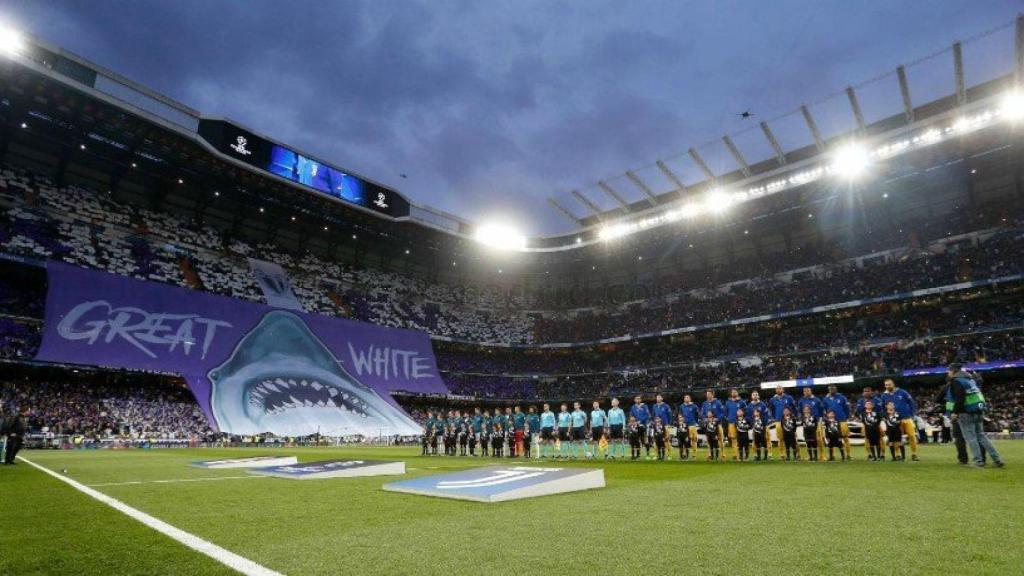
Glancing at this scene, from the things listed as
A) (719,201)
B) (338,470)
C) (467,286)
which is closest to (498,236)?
(467,286)

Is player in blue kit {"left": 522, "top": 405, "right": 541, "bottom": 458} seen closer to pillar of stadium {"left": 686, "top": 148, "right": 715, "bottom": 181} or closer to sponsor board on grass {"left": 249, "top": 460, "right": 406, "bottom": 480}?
sponsor board on grass {"left": 249, "top": 460, "right": 406, "bottom": 480}

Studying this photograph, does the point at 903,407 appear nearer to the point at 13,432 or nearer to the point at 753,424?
the point at 753,424

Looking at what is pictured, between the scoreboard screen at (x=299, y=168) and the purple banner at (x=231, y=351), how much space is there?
29.9ft

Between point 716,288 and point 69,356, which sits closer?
point 69,356

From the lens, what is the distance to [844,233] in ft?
140

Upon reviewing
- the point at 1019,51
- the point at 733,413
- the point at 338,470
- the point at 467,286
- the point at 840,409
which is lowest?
the point at 338,470

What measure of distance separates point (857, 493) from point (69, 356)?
33.1 metres

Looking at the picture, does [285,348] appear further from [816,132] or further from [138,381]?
[816,132]

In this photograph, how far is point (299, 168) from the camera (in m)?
36.5

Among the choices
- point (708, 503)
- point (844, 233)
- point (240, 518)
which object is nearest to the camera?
point (240, 518)

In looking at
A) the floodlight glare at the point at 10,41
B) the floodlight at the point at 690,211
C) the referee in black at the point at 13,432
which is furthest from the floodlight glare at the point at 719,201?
the floodlight glare at the point at 10,41

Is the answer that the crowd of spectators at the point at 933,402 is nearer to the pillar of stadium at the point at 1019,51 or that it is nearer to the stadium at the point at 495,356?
the stadium at the point at 495,356

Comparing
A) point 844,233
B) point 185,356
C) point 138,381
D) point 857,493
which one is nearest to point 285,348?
point 185,356

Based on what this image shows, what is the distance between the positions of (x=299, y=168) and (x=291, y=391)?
51.1 ft
